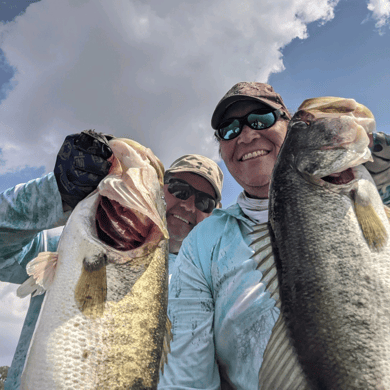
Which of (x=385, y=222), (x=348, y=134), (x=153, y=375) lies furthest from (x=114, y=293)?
(x=348, y=134)

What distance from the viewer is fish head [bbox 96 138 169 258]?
1.95m

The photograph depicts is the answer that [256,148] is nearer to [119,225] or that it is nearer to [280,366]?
[119,225]

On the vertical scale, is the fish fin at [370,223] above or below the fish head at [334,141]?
below

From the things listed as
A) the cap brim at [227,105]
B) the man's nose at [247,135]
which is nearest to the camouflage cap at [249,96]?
the cap brim at [227,105]

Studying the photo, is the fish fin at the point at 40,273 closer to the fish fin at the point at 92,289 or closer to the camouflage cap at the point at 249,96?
the fish fin at the point at 92,289

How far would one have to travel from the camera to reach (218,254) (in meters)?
3.07

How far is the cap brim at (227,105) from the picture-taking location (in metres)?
3.42

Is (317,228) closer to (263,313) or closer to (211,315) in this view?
(263,313)

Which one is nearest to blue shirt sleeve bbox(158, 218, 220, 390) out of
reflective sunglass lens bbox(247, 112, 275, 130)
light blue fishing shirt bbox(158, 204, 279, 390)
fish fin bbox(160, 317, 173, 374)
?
light blue fishing shirt bbox(158, 204, 279, 390)

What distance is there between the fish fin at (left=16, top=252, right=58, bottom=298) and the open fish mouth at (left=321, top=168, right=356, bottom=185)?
187 centimetres

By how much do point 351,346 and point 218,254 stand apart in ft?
5.36

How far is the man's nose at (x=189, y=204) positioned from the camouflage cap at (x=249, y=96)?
2025mm

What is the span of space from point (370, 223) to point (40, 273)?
79.0 inches

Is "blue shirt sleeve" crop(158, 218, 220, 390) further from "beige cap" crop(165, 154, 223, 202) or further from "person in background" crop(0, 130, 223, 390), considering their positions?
"beige cap" crop(165, 154, 223, 202)
